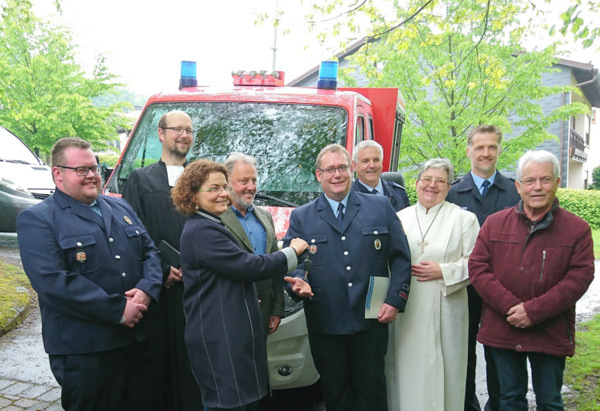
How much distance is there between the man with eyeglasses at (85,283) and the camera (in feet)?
10.6

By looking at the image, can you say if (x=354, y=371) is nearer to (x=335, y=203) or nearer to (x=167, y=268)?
(x=335, y=203)

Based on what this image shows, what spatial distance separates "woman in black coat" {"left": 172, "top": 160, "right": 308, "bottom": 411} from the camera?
3.19m

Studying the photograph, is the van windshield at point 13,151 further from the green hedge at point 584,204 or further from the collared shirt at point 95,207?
the green hedge at point 584,204

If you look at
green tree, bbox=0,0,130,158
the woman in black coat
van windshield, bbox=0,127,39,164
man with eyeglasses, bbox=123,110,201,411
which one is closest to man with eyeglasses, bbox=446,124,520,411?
the woman in black coat

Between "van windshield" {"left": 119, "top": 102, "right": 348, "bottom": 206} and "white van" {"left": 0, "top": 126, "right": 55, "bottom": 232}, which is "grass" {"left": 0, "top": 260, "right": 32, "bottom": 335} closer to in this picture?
"white van" {"left": 0, "top": 126, "right": 55, "bottom": 232}

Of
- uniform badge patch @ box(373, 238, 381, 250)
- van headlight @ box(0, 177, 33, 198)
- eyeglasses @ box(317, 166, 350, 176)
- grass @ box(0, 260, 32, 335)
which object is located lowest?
grass @ box(0, 260, 32, 335)

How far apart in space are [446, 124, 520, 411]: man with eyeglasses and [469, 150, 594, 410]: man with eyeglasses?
0.71 metres

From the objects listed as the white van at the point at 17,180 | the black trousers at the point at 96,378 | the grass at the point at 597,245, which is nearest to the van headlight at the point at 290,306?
the black trousers at the point at 96,378

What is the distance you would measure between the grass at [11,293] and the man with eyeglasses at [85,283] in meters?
3.91

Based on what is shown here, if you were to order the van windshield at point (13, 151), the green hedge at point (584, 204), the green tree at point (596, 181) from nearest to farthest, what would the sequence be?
the van windshield at point (13, 151)
the green hedge at point (584, 204)
the green tree at point (596, 181)

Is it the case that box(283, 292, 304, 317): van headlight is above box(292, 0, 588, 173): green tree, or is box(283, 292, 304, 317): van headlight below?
below

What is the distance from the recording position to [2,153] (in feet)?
38.7

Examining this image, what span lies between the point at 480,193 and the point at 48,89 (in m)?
16.5

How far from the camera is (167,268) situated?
3.85 metres
